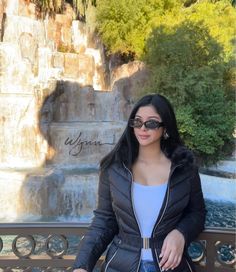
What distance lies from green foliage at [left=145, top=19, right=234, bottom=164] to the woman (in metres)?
10.5

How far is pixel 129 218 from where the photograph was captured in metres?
1.53

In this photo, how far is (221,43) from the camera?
13.3 m

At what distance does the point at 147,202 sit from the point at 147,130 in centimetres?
26

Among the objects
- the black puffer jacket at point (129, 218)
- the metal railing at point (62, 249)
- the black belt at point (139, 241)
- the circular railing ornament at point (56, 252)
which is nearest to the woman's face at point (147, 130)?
the black puffer jacket at point (129, 218)

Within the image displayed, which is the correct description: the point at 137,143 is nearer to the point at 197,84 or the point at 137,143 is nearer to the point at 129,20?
the point at 197,84

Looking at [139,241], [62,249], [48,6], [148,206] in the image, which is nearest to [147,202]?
[148,206]

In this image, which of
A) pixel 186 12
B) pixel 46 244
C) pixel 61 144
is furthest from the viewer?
pixel 186 12

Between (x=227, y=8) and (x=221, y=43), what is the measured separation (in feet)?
11.5

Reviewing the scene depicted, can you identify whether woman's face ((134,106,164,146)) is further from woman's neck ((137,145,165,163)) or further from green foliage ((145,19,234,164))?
green foliage ((145,19,234,164))

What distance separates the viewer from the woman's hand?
4.79 feet

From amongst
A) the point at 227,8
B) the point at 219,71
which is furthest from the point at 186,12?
the point at 219,71

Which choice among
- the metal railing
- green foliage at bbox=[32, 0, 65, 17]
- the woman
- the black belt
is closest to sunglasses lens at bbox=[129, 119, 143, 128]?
the woman

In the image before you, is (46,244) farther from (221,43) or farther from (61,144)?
(221,43)

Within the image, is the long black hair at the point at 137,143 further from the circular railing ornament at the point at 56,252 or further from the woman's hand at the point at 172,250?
the circular railing ornament at the point at 56,252
